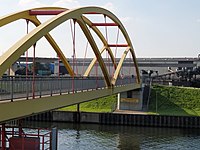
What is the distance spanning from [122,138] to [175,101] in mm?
21904

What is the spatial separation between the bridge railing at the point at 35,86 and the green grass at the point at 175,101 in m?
29.3

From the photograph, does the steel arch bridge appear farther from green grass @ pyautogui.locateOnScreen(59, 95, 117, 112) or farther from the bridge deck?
green grass @ pyautogui.locateOnScreen(59, 95, 117, 112)

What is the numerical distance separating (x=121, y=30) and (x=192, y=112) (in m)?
17.9

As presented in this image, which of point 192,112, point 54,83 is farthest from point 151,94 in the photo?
point 54,83

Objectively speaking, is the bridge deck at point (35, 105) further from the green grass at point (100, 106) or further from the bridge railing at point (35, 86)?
the green grass at point (100, 106)

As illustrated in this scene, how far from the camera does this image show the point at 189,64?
312ft

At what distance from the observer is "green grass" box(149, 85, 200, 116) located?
180 ft

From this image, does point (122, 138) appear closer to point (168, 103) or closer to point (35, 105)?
point (168, 103)

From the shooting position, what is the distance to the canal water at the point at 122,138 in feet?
113

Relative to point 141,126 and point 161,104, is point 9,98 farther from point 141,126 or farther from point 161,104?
point 161,104

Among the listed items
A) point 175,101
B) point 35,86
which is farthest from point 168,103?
point 35,86

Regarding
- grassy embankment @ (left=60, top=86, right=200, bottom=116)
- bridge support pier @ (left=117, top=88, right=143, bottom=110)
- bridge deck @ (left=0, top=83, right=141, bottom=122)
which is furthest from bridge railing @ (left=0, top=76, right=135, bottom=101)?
bridge support pier @ (left=117, top=88, right=143, bottom=110)

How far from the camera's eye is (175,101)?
58938 millimetres

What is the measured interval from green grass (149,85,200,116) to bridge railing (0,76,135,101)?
29338 mm
